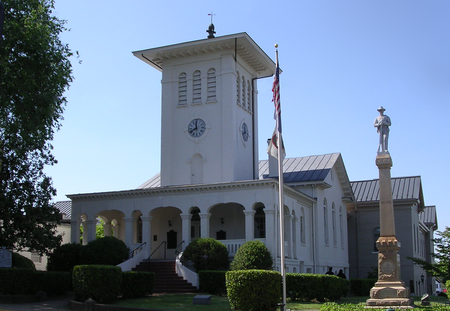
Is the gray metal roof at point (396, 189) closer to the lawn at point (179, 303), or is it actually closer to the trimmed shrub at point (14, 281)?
the lawn at point (179, 303)

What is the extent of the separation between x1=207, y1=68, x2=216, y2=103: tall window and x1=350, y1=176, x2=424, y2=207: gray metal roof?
1930cm

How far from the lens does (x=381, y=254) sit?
20984mm

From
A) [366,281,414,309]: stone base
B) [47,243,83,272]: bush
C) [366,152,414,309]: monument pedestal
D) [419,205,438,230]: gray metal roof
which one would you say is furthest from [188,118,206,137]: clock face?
[419,205,438,230]: gray metal roof

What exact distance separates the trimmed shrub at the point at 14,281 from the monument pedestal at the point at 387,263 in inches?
517

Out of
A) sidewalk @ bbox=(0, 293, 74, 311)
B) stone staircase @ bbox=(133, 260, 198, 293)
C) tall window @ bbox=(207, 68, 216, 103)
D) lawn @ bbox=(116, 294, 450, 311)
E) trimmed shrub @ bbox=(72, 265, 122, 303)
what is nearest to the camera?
sidewalk @ bbox=(0, 293, 74, 311)

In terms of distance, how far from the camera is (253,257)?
24.8 m

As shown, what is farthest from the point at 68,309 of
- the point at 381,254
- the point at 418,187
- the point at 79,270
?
the point at 418,187

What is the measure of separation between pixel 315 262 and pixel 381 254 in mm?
13183

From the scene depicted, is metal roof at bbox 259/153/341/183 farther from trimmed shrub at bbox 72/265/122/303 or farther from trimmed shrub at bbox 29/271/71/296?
trimmed shrub at bbox 72/265/122/303

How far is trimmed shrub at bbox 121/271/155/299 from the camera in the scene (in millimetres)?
21609

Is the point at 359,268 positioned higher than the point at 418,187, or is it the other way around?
the point at 418,187

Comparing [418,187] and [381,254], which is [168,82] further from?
[418,187]

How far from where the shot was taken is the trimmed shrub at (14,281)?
20.7 metres

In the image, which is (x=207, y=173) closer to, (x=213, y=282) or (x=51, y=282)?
(x=213, y=282)
